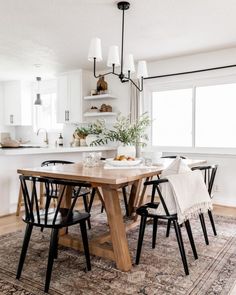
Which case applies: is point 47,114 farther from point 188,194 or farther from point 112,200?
point 188,194

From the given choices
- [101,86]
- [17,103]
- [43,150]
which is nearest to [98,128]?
[43,150]

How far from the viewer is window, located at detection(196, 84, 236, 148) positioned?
4488 mm

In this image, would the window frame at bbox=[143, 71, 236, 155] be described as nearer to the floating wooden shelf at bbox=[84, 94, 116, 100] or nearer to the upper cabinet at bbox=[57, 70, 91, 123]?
the floating wooden shelf at bbox=[84, 94, 116, 100]

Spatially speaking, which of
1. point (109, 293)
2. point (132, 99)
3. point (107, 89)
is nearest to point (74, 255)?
point (109, 293)

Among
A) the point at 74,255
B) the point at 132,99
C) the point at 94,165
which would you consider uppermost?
the point at 132,99

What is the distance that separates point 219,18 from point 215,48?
117cm

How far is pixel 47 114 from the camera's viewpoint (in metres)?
7.15

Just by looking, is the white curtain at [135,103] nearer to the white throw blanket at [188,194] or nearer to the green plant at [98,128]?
the green plant at [98,128]

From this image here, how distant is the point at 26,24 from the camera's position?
134 inches

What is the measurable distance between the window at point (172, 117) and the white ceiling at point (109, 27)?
695 mm

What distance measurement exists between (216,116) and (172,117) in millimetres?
780

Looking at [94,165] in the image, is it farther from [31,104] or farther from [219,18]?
[31,104]

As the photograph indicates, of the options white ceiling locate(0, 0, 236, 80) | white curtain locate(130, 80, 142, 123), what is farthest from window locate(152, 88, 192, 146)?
white ceiling locate(0, 0, 236, 80)

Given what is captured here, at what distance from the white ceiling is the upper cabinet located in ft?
2.88
